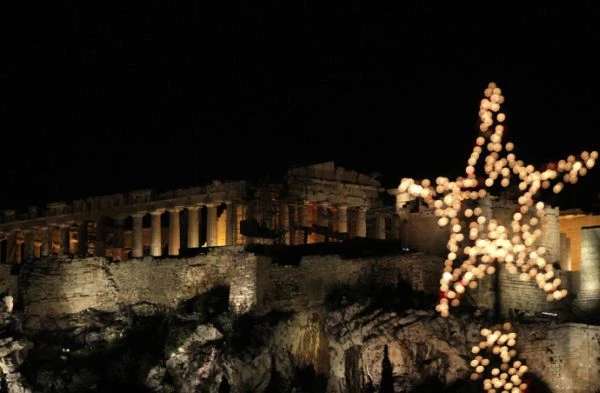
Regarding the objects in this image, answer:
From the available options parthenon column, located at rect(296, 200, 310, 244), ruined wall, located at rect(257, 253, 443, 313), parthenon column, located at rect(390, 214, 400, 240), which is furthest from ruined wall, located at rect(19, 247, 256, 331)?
parthenon column, located at rect(390, 214, 400, 240)

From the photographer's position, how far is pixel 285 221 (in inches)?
2366

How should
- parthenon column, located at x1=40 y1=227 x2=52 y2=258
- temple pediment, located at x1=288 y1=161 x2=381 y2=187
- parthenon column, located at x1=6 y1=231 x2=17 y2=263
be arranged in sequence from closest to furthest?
temple pediment, located at x1=288 y1=161 x2=381 y2=187, parthenon column, located at x1=40 y1=227 x2=52 y2=258, parthenon column, located at x1=6 y1=231 x2=17 y2=263

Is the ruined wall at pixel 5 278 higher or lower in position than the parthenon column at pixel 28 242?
lower

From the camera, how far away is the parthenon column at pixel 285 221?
59625 millimetres

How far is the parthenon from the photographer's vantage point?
5962cm

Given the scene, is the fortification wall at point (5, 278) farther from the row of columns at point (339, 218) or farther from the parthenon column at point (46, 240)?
the row of columns at point (339, 218)

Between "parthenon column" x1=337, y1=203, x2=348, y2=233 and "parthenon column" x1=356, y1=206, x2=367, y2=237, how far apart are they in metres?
0.88

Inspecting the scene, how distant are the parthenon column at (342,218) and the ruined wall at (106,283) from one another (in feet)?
45.1

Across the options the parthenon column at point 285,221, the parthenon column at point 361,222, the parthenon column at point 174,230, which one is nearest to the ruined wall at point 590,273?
the parthenon column at point 285,221

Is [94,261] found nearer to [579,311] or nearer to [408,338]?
[408,338]

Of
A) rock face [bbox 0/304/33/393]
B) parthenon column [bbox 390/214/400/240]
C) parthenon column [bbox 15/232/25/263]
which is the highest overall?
parthenon column [bbox 390/214/400/240]

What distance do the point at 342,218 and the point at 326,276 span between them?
634 inches

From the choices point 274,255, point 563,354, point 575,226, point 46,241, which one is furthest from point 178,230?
point 563,354

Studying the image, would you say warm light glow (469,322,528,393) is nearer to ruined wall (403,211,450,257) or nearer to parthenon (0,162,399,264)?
ruined wall (403,211,450,257)
